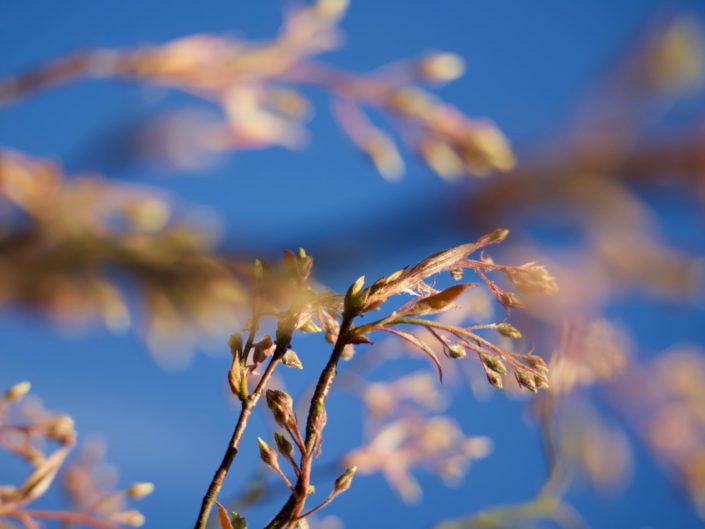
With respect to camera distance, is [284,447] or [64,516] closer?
[284,447]

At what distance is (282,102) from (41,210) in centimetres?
27

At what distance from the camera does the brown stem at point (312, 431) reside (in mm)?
289

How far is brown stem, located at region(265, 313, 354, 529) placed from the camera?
0.29 m

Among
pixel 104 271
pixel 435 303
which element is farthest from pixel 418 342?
pixel 104 271

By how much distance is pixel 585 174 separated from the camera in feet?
0.67

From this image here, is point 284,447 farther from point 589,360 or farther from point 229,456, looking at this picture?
point 589,360

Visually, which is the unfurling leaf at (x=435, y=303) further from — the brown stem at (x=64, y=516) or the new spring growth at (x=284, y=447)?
the brown stem at (x=64, y=516)

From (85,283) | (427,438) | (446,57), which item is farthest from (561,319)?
(427,438)

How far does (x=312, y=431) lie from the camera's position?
300mm

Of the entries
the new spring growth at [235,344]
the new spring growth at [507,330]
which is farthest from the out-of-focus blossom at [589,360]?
the new spring growth at [235,344]

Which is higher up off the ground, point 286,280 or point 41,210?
point 41,210

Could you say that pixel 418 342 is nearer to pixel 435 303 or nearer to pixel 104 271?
pixel 435 303

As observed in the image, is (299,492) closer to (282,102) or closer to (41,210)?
(41,210)

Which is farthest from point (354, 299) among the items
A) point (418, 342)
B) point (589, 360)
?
point (589, 360)
